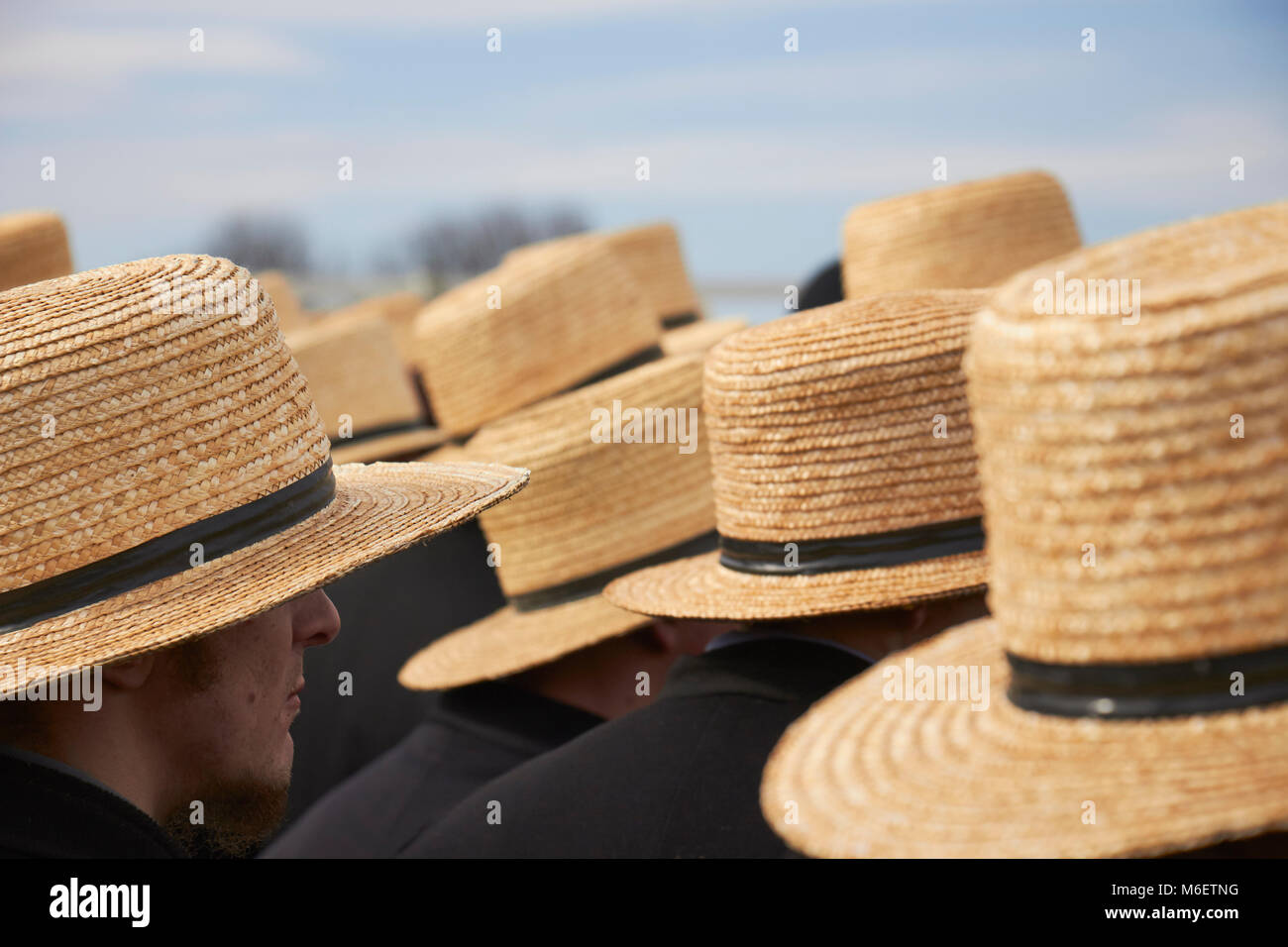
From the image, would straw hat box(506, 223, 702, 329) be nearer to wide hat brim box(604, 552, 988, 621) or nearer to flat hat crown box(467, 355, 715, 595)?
flat hat crown box(467, 355, 715, 595)

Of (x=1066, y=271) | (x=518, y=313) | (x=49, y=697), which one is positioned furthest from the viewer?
(x=518, y=313)

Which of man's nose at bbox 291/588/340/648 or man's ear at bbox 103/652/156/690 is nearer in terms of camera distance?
man's ear at bbox 103/652/156/690

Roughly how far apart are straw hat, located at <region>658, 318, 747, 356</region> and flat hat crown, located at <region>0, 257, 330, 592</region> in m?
4.00

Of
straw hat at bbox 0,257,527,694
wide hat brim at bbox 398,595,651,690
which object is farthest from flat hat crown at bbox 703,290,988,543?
wide hat brim at bbox 398,595,651,690

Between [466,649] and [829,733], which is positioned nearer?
[829,733]

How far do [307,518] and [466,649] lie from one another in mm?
1750

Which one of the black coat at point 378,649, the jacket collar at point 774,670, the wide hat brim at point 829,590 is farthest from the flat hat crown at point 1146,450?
the black coat at point 378,649

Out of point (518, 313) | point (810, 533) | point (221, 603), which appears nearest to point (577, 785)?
point (810, 533)

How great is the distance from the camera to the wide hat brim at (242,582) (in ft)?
6.82

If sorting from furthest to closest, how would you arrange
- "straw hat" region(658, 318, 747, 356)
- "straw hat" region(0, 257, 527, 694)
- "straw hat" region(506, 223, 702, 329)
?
"straw hat" region(506, 223, 702, 329) → "straw hat" region(658, 318, 747, 356) → "straw hat" region(0, 257, 527, 694)

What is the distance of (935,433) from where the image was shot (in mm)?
2678

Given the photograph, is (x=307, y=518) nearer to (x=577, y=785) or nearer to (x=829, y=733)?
(x=577, y=785)

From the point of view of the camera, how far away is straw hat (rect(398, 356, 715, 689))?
383 centimetres

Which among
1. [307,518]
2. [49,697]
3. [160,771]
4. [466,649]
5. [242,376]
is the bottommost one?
[466,649]
